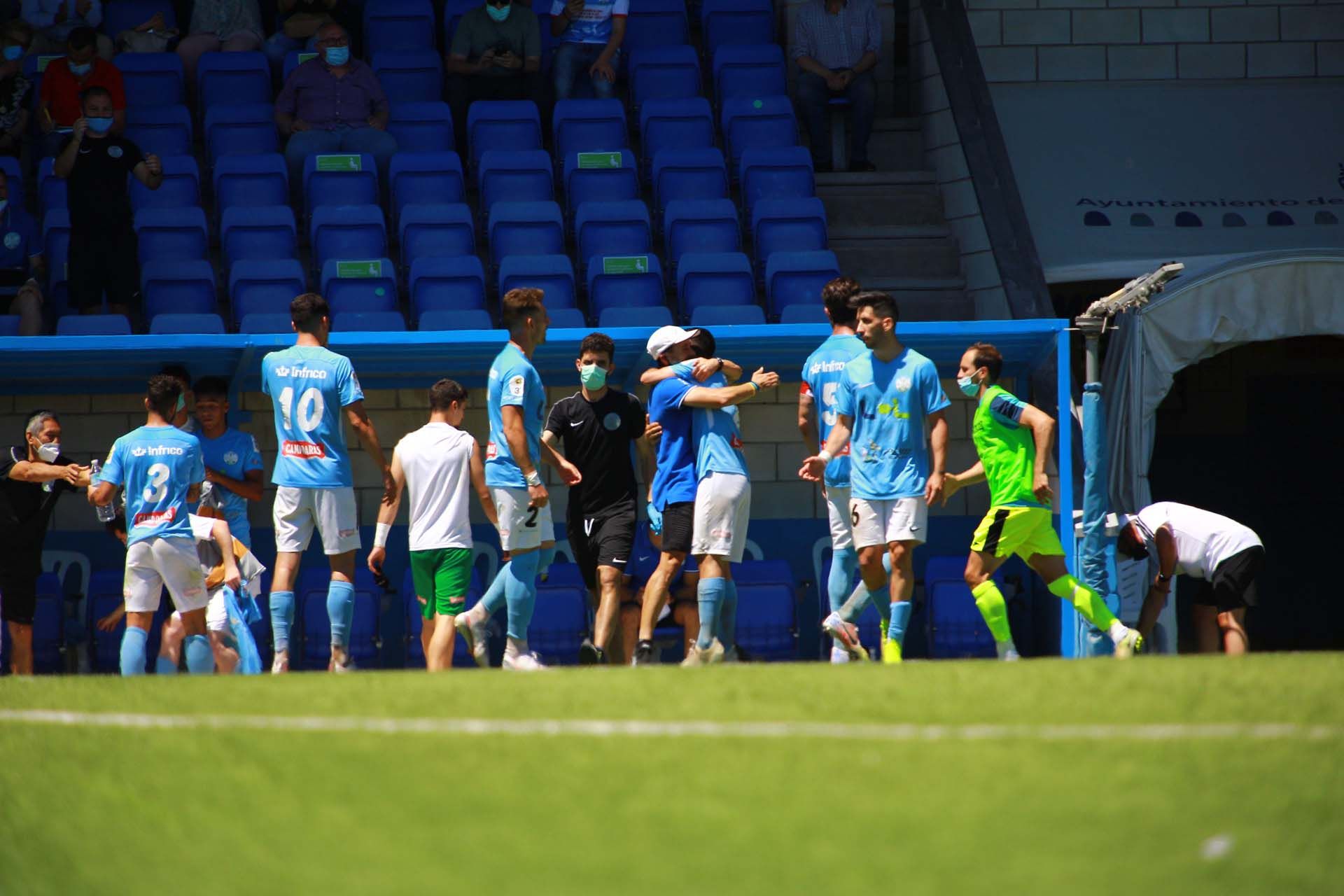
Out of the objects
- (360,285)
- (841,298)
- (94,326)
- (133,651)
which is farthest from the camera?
(360,285)

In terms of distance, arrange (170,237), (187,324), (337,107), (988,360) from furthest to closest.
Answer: (337,107), (170,237), (187,324), (988,360)

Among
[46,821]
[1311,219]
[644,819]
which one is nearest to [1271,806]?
[644,819]

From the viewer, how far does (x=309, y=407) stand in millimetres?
9336

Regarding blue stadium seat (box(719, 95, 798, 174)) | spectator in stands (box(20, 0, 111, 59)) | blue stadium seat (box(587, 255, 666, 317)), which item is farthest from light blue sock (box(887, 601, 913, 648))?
spectator in stands (box(20, 0, 111, 59))

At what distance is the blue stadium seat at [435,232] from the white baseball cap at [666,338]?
11.2 ft

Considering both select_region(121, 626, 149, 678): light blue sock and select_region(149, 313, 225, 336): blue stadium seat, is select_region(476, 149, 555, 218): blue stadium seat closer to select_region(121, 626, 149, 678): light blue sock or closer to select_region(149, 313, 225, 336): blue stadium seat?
select_region(149, 313, 225, 336): blue stadium seat

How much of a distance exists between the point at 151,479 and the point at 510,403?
2019mm

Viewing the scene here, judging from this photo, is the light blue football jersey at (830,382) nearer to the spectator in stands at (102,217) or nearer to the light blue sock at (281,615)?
the light blue sock at (281,615)

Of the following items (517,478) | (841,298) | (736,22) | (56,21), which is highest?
(736,22)

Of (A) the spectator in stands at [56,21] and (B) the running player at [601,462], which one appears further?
(A) the spectator in stands at [56,21]

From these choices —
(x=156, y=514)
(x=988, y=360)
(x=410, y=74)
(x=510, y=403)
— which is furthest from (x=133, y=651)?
(x=410, y=74)

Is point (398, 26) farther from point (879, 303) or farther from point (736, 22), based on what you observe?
point (879, 303)

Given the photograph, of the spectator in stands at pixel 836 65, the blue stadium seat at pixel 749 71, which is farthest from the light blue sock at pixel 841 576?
the blue stadium seat at pixel 749 71

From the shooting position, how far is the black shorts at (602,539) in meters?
9.41
